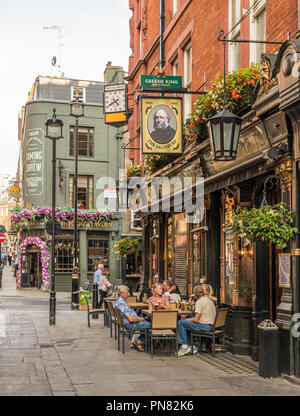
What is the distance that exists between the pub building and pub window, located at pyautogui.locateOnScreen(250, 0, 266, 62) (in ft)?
4.74

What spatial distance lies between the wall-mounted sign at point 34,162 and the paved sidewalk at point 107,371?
68.9 feet

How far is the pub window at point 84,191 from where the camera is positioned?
3534 cm

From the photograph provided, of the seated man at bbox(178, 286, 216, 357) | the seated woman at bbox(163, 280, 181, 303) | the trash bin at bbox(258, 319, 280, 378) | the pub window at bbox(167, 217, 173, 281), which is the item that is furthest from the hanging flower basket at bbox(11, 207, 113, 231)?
the trash bin at bbox(258, 319, 280, 378)

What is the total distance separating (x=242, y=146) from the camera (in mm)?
11172

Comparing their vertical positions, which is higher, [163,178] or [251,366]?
[163,178]

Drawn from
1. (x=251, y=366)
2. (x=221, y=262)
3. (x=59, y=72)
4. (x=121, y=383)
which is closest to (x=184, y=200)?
(x=221, y=262)

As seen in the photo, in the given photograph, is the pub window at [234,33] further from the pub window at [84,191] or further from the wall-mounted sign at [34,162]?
the wall-mounted sign at [34,162]

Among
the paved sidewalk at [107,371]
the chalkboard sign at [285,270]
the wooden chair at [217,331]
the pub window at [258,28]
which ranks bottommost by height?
the paved sidewalk at [107,371]

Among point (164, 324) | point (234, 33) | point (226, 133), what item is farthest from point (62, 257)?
point (226, 133)

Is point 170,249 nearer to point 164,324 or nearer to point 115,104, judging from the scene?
point 115,104

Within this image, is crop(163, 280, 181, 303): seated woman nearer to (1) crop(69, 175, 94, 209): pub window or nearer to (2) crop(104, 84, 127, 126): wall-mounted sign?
(2) crop(104, 84, 127, 126): wall-mounted sign

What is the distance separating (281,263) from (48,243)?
82.9 feet

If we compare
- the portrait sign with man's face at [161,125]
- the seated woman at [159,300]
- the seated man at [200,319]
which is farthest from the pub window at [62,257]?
the seated man at [200,319]
